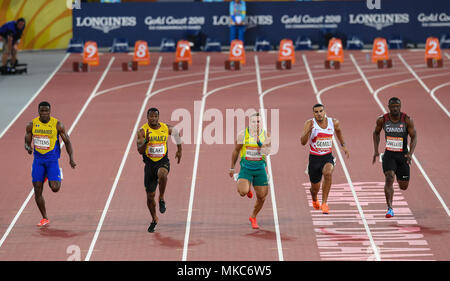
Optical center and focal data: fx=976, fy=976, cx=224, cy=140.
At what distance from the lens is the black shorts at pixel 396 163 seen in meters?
13.9

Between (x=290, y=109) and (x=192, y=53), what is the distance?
9.78 m

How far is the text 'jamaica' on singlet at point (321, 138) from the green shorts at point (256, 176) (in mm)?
971

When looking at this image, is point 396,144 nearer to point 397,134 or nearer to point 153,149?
point 397,134

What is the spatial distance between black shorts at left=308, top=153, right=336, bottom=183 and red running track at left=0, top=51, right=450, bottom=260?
65 cm

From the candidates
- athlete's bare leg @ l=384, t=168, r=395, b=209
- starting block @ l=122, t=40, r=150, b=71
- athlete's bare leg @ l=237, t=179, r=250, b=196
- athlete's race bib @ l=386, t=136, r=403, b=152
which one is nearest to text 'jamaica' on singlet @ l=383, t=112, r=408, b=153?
athlete's race bib @ l=386, t=136, r=403, b=152

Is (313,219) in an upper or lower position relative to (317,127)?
lower

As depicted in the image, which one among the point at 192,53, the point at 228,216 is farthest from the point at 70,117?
the point at 192,53

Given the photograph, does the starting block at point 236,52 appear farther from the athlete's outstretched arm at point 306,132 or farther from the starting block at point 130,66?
the athlete's outstretched arm at point 306,132

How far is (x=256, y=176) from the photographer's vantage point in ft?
43.5

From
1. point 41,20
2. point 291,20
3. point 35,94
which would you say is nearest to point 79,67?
point 35,94

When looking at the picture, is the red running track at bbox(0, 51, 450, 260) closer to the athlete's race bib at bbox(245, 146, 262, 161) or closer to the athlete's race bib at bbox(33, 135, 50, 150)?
the athlete's race bib at bbox(245, 146, 262, 161)

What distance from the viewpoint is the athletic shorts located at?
13.5 meters
